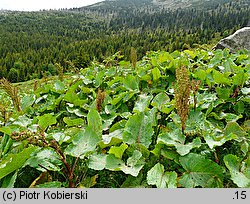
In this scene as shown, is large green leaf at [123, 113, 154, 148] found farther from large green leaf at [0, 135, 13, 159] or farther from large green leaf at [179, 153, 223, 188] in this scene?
large green leaf at [0, 135, 13, 159]

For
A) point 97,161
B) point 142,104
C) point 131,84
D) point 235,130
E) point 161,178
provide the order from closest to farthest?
point 161,178
point 97,161
point 235,130
point 142,104
point 131,84

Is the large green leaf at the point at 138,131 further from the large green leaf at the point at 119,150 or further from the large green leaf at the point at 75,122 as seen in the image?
the large green leaf at the point at 75,122

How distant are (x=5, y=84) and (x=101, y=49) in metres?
107

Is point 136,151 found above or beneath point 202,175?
above

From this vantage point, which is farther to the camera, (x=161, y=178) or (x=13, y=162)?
(x=161, y=178)

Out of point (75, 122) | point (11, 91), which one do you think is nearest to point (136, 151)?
point (75, 122)

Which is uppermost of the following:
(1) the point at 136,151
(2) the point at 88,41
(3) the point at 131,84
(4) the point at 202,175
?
(3) the point at 131,84

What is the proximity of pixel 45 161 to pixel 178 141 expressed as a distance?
1.05 m

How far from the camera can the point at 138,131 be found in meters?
2.29

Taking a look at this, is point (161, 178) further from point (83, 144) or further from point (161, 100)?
point (161, 100)

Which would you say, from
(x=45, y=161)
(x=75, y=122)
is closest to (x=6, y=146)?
(x=45, y=161)

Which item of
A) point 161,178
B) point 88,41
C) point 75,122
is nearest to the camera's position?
point 161,178

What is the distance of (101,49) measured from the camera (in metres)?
108

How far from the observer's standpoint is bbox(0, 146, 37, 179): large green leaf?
1.83 m
